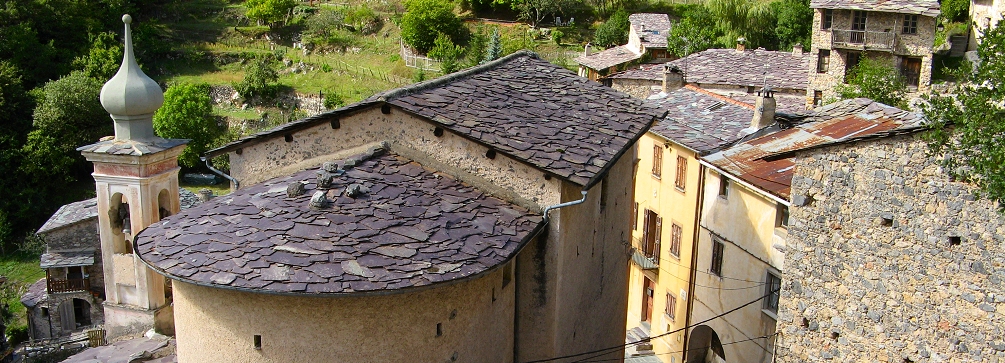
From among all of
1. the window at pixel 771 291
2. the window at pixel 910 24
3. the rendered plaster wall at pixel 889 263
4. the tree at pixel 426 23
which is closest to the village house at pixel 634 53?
the tree at pixel 426 23

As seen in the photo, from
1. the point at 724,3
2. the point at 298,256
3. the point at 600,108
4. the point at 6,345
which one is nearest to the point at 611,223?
the point at 600,108

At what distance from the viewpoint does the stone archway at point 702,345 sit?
2396 cm

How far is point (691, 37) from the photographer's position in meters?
48.7

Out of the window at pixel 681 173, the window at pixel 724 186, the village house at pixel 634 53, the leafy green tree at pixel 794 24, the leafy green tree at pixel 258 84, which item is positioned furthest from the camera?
the leafy green tree at pixel 258 84

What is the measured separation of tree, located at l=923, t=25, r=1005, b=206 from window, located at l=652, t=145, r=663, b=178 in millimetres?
14775

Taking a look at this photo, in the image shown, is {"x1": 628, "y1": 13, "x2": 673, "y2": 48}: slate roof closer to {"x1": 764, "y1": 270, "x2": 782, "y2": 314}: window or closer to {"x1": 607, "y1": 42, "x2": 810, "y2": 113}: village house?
{"x1": 607, "y1": 42, "x2": 810, "y2": 113}: village house

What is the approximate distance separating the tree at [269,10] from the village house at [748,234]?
170 feet

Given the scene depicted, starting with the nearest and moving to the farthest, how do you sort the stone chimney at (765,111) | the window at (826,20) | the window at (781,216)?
the window at (781,216)
the stone chimney at (765,111)
the window at (826,20)

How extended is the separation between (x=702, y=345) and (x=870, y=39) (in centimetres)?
2128

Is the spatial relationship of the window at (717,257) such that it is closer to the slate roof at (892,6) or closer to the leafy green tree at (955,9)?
the slate roof at (892,6)

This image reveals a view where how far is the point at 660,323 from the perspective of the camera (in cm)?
2709

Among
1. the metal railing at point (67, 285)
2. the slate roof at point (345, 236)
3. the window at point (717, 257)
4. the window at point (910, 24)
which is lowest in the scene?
the metal railing at point (67, 285)

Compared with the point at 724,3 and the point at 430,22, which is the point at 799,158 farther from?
the point at 430,22

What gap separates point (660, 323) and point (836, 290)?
14296mm
